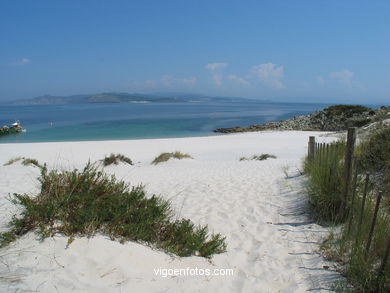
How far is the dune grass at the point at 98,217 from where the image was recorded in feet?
11.2

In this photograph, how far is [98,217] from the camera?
3.73 m

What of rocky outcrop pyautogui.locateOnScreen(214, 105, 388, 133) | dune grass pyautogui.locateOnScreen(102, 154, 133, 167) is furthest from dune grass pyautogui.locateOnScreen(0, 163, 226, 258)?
rocky outcrop pyautogui.locateOnScreen(214, 105, 388, 133)

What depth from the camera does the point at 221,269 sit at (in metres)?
3.60

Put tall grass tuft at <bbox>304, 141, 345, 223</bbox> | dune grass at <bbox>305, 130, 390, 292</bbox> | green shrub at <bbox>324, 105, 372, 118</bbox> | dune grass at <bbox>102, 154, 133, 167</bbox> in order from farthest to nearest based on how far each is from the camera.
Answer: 1. green shrub at <bbox>324, 105, 372, 118</bbox>
2. dune grass at <bbox>102, 154, 133, 167</bbox>
3. tall grass tuft at <bbox>304, 141, 345, 223</bbox>
4. dune grass at <bbox>305, 130, 390, 292</bbox>

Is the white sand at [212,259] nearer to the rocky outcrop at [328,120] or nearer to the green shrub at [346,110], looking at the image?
the rocky outcrop at [328,120]

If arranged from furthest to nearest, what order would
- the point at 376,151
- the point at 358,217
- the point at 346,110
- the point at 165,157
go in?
the point at 346,110 → the point at 165,157 → the point at 376,151 → the point at 358,217

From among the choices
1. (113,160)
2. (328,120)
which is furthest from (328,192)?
(328,120)

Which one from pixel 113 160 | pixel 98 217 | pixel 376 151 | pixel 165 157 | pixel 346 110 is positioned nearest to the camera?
pixel 98 217

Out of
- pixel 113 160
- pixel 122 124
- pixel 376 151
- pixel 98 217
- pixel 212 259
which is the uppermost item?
pixel 376 151

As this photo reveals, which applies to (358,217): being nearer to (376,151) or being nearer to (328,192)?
(328,192)

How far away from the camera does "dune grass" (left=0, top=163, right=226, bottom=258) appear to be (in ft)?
11.2

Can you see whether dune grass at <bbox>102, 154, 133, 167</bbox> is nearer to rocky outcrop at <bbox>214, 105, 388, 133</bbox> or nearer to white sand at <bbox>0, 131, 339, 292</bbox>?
white sand at <bbox>0, 131, 339, 292</bbox>

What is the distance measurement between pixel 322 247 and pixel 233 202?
2.75m

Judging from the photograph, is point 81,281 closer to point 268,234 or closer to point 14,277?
point 14,277
